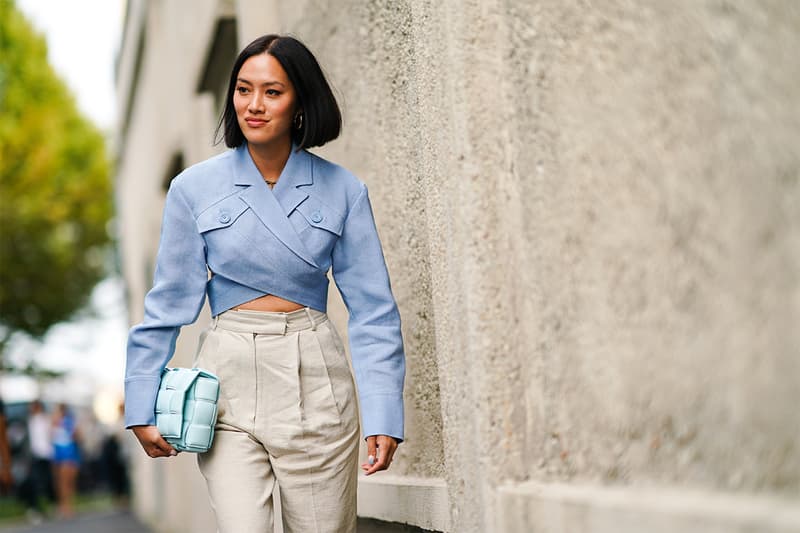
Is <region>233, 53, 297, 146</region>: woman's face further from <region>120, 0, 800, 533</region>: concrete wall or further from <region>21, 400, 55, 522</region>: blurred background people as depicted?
<region>21, 400, 55, 522</region>: blurred background people

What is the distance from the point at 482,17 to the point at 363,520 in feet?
8.14

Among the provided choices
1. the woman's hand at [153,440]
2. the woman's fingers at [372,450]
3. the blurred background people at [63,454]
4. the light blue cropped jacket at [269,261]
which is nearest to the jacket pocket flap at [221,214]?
the light blue cropped jacket at [269,261]

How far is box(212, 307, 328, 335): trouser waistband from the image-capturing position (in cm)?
329

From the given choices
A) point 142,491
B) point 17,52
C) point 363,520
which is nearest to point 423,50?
point 363,520

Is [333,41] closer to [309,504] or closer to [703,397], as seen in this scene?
[309,504]

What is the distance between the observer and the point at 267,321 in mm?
3293

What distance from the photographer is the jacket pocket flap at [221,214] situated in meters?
3.33

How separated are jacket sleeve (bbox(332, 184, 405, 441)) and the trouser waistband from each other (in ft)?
0.55

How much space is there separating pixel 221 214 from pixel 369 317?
49 centimetres

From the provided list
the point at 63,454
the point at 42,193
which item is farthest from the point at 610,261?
the point at 42,193

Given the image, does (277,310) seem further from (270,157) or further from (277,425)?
(270,157)

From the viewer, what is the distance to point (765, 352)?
2.20 m

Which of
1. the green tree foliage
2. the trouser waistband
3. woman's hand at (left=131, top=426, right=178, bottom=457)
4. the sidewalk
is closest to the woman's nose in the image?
the trouser waistband

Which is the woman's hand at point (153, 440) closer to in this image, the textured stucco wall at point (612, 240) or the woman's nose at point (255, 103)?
the textured stucco wall at point (612, 240)
